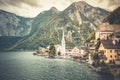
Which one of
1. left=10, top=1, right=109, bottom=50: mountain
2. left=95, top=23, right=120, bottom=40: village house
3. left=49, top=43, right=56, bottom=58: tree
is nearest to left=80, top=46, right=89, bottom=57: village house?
left=10, top=1, right=109, bottom=50: mountain

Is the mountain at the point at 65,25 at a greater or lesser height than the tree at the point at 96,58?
greater

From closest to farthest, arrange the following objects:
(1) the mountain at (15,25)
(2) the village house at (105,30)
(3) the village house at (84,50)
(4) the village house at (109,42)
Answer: (4) the village house at (109,42) < (2) the village house at (105,30) < (1) the mountain at (15,25) < (3) the village house at (84,50)

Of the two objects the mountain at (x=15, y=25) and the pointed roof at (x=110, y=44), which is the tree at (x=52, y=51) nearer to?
the mountain at (x=15, y=25)

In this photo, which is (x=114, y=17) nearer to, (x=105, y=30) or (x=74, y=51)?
(x=105, y=30)

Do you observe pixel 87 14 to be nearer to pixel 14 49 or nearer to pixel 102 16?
pixel 102 16

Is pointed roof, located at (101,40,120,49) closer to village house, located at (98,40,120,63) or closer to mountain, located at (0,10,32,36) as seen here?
village house, located at (98,40,120,63)

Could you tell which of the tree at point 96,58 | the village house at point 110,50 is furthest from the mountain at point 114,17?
the tree at point 96,58

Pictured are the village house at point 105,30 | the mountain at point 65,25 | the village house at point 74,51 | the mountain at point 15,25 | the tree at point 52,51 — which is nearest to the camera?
the village house at point 105,30

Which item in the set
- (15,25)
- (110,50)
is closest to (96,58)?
(110,50)
